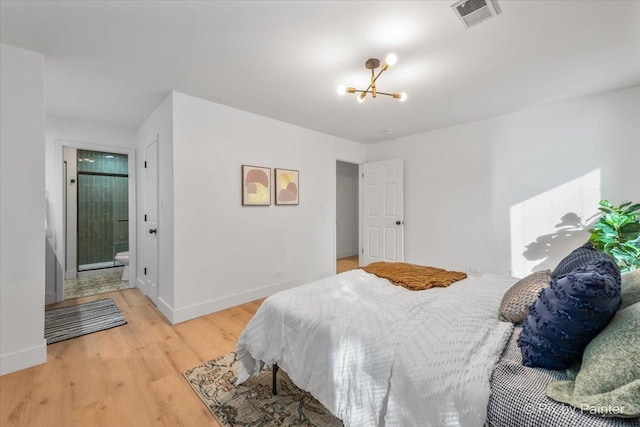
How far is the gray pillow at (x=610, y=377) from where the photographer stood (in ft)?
2.50

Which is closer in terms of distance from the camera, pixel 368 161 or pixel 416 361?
pixel 416 361

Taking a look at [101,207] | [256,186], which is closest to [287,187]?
[256,186]

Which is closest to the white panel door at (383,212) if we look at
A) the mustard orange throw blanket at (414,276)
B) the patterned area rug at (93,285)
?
the mustard orange throw blanket at (414,276)

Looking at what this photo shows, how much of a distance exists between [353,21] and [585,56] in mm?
2050

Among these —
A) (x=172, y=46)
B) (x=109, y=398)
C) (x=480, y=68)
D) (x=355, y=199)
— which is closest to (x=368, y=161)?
(x=355, y=199)

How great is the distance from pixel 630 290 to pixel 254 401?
80.0 inches

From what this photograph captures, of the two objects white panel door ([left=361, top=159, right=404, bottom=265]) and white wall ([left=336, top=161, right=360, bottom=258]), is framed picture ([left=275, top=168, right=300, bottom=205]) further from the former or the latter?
white wall ([left=336, top=161, right=360, bottom=258])

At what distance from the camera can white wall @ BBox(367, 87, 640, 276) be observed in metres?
2.96

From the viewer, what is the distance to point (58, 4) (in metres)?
1.63

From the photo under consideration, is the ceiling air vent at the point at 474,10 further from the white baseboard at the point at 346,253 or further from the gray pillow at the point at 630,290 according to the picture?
the white baseboard at the point at 346,253

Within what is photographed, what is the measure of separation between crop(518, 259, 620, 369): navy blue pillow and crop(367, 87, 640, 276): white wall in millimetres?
2789

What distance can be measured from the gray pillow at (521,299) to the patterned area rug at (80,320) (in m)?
3.44

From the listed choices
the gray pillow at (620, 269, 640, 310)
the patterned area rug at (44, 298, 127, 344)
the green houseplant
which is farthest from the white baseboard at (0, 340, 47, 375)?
the green houseplant

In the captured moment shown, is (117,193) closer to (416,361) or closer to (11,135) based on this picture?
(11,135)
